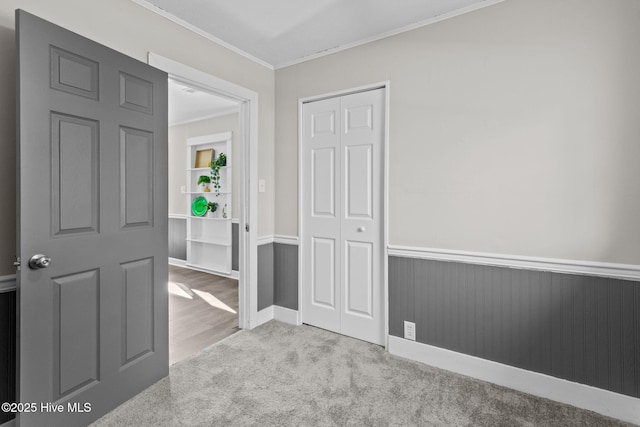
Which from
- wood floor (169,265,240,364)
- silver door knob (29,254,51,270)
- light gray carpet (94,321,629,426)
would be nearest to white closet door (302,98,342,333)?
light gray carpet (94,321,629,426)

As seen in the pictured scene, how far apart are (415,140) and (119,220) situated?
2035 millimetres

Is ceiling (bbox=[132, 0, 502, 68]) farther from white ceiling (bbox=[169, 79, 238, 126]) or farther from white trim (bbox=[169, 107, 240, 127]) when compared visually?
white trim (bbox=[169, 107, 240, 127])

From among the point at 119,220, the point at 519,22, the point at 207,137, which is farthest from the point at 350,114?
the point at 207,137

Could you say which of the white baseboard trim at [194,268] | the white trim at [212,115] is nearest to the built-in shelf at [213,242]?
the white baseboard trim at [194,268]

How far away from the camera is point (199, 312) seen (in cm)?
342

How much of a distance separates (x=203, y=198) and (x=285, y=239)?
106 inches

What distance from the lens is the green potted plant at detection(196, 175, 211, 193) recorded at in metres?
5.14

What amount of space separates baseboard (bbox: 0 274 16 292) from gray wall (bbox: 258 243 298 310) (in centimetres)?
175

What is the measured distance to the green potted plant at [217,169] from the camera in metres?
5.02

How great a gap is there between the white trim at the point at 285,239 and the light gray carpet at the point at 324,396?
0.98m

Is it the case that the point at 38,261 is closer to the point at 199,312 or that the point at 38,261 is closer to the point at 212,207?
the point at 199,312

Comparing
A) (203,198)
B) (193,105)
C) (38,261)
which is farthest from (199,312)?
(193,105)

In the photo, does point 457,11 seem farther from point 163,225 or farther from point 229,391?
point 229,391

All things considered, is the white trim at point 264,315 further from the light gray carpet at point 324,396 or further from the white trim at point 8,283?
the white trim at point 8,283
